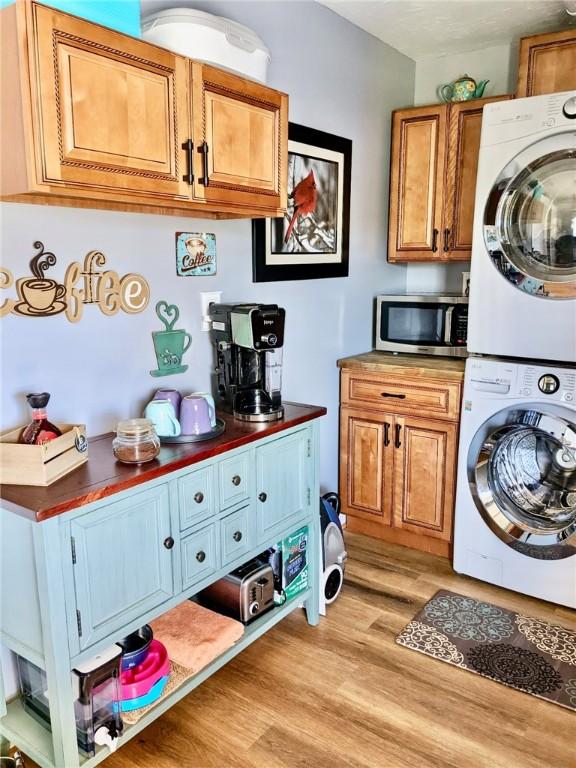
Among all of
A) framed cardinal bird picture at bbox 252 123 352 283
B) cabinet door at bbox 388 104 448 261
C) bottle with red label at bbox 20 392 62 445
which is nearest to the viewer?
bottle with red label at bbox 20 392 62 445

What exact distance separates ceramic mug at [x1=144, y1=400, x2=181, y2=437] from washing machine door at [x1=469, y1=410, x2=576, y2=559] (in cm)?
148

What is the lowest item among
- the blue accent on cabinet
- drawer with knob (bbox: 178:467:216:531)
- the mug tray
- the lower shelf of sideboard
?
the lower shelf of sideboard

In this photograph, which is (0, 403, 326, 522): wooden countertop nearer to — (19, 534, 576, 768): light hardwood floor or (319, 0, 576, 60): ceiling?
(19, 534, 576, 768): light hardwood floor

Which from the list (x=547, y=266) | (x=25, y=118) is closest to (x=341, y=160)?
(x=547, y=266)

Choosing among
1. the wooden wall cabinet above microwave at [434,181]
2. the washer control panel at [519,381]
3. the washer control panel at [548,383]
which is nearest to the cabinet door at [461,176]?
the wooden wall cabinet above microwave at [434,181]

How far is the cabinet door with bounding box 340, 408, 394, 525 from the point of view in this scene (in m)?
3.22

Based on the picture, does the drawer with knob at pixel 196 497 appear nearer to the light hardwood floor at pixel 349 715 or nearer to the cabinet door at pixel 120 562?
the cabinet door at pixel 120 562

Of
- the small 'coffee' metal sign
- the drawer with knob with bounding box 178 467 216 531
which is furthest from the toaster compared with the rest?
the small 'coffee' metal sign

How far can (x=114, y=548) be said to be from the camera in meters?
1.69

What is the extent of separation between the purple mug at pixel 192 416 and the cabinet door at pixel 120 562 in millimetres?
288

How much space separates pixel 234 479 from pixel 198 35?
1399mm

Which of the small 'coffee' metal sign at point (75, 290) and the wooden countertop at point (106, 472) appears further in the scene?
the small 'coffee' metal sign at point (75, 290)

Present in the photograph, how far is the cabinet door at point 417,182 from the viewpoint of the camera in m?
3.21

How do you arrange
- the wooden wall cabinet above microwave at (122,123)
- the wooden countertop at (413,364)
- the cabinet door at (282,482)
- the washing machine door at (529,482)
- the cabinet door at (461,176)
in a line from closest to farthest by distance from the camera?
1. the wooden wall cabinet above microwave at (122,123)
2. the cabinet door at (282,482)
3. the washing machine door at (529,482)
4. the wooden countertop at (413,364)
5. the cabinet door at (461,176)
